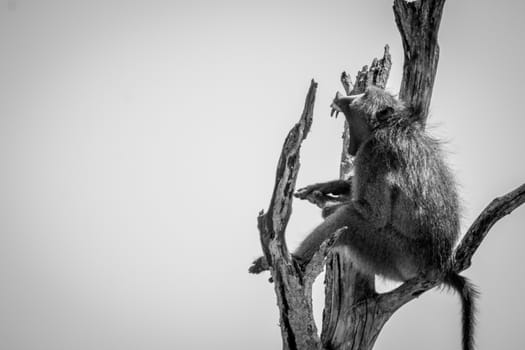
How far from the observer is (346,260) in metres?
7.00

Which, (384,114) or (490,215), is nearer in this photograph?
(490,215)

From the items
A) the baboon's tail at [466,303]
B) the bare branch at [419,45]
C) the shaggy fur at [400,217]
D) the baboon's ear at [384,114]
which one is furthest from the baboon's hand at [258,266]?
the bare branch at [419,45]

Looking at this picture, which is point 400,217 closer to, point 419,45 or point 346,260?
point 346,260

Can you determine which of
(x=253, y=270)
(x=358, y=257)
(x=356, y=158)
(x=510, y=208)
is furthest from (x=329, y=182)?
(x=510, y=208)

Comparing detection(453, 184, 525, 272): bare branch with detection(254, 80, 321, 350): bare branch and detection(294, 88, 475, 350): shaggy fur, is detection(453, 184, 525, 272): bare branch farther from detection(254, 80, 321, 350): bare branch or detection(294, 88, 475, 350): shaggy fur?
detection(254, 80, 321, 350): bare branch

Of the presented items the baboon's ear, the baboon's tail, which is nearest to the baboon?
the baboon's tail

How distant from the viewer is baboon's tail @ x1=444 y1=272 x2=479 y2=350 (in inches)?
253

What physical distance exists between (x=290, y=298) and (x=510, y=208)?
2.46 metres

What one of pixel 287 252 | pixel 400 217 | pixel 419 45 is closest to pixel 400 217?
pixel 400 217

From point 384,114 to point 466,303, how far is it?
7.80 ft

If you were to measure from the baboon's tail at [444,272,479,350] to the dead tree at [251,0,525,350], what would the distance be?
229 mm

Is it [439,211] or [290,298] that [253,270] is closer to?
[290,298]

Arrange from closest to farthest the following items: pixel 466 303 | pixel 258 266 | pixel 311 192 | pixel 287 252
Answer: pixel 287 252 < pixel 258 266 < pixel 466 303 < pixel 311 192

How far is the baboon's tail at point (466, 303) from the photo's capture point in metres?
6.43
